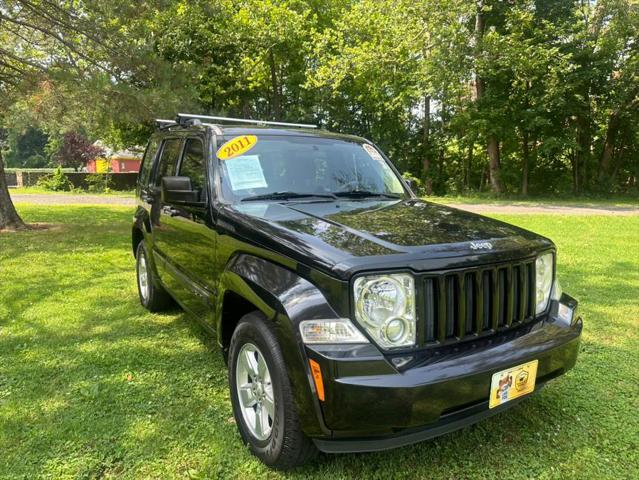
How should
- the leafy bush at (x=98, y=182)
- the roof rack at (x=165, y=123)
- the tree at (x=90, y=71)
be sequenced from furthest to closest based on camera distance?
the leafy bush at (x=98, y=182) < the tree at (x=90, y=71) < the roof rack at (x=165, y=123)

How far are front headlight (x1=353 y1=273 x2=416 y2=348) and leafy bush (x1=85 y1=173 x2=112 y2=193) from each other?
29278 millimetres

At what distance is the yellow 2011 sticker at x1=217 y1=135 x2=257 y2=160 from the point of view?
357 centimetres

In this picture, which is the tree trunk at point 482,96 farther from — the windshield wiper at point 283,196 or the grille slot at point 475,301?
the grille slot at point 475,301

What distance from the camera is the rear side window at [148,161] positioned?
5230 millimetres

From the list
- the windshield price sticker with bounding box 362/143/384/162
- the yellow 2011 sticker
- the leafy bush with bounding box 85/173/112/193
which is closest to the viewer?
the yellow 2011 sticker

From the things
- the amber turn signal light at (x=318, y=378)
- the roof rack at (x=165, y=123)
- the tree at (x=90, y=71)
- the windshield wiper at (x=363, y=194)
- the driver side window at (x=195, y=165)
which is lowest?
the amber turn signal light at (x=318, y=378)

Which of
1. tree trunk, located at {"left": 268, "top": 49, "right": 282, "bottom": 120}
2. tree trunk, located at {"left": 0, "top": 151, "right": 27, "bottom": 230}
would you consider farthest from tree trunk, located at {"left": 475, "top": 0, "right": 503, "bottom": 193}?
tree trunk, located at {"left": 0, "top": 151, "right": 27, "bottom": 230}

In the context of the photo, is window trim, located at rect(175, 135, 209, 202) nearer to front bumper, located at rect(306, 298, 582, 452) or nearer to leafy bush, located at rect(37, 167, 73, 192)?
front bumper, located at rect(306, 298, 582, 452)

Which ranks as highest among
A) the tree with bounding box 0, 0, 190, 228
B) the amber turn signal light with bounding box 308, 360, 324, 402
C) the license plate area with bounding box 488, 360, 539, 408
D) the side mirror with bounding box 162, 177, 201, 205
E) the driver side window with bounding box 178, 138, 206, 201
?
the tree with bounding box 0, 0, 190, 228

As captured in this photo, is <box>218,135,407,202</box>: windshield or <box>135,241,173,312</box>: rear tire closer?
<box>218,135,407,202</box>: windshield

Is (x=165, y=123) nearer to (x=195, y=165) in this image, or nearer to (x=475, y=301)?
(x=195, y=165)

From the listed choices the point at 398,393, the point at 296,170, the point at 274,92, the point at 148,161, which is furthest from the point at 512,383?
the point at 274,92

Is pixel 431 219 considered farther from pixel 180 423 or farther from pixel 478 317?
pixel 180 423

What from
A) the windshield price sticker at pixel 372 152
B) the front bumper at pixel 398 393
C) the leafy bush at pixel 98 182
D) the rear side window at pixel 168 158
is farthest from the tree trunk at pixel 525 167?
the front bumper at pixel 398 393
